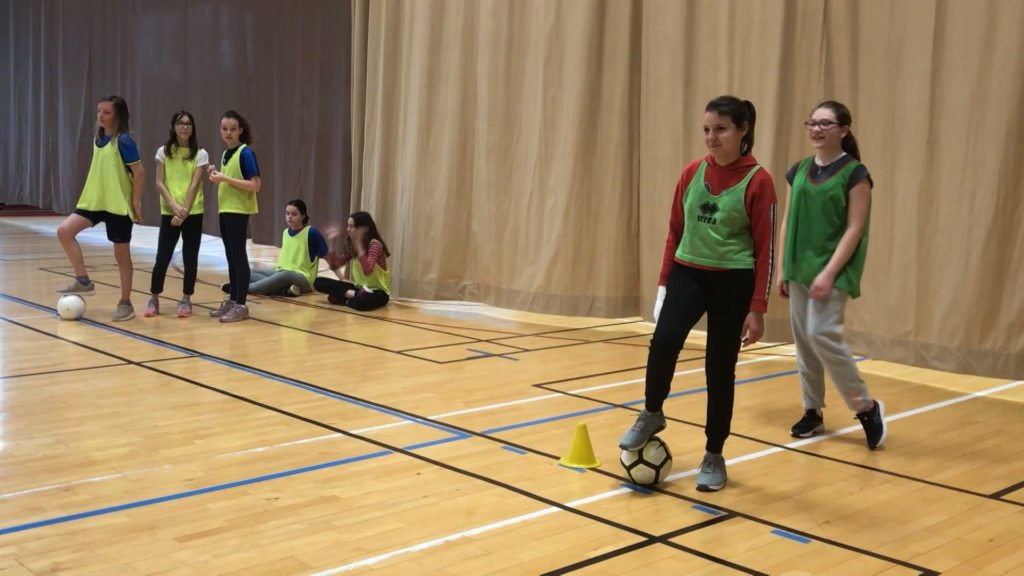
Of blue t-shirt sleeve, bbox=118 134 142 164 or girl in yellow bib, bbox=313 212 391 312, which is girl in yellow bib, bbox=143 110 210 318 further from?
girl in yellow bib, bbox=313 212 391 312

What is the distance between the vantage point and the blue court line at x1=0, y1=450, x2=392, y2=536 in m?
3.12

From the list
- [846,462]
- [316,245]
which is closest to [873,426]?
[846,462]

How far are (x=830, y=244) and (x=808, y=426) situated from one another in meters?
0.84

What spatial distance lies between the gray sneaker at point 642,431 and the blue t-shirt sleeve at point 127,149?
4484mm

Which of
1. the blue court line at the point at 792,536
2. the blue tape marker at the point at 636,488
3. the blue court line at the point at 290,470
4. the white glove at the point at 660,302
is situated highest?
the white glove at the point at 660,302

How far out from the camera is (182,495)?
11.3ft

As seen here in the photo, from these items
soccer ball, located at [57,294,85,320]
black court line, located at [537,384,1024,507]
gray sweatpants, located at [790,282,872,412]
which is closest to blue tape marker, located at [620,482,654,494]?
black court line, located at [537,384,1024,507]

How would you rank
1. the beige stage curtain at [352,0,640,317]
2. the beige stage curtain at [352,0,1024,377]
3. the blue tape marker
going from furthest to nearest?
the beige stage curtain at [352,0,640,317] → the beige stage curtain at [352,0,1024,377] → the blue tape marker

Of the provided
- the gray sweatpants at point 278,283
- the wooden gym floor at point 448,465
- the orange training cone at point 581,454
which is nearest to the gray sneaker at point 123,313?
the wooden gym floor at point 448,465

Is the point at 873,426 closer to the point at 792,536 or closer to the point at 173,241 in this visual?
the point at 792,536

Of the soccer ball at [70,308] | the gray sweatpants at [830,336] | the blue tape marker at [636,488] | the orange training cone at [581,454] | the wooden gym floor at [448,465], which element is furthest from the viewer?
the soccer ball at [70,308]

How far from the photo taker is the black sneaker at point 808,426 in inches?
174

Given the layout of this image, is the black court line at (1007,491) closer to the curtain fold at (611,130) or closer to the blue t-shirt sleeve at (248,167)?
the curtain fold at (611,130)

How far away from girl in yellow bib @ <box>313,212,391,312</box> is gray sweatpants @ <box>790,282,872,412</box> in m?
4.28
